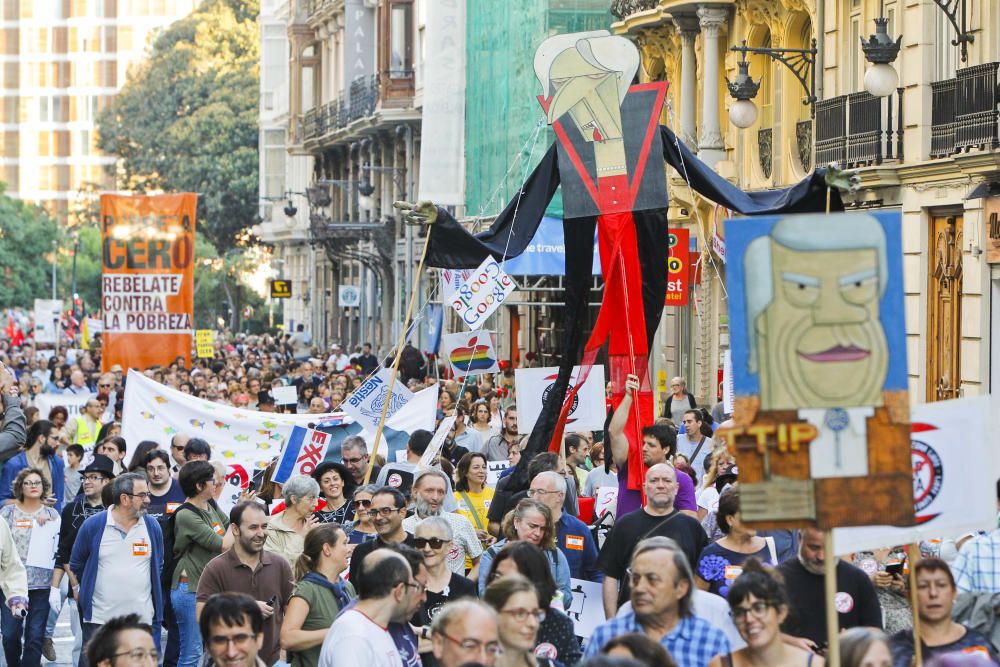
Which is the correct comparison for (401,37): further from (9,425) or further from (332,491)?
(332,491)

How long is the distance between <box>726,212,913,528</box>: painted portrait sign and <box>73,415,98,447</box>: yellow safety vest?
13.8 m

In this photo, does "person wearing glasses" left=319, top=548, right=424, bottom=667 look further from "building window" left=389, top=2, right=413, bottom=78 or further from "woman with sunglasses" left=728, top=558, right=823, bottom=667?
"building window" left=389, top=2, right=413, bottom=78

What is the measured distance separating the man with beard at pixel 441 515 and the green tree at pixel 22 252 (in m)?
76.1

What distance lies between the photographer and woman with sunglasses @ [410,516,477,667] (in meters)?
9.05

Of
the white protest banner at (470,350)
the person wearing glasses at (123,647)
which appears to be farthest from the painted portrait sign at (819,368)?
the white protest banner at (470,350)

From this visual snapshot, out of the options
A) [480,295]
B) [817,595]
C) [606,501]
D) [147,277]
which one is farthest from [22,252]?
[817,595]

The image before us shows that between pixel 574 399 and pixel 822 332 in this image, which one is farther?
pixel 574 399

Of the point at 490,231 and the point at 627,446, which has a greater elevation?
the point at 490,231

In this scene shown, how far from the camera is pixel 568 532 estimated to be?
10523mm

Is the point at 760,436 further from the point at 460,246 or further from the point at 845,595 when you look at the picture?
the point at 460,246

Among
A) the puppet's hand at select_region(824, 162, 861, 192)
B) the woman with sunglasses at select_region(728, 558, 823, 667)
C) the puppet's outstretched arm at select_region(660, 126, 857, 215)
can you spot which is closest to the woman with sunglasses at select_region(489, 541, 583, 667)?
the woman with sunglasses at select_region(728, 558, 823, 667)

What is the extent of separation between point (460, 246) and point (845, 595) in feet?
15.7

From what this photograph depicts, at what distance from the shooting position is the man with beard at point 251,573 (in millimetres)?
9961

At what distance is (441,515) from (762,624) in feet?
10.9
